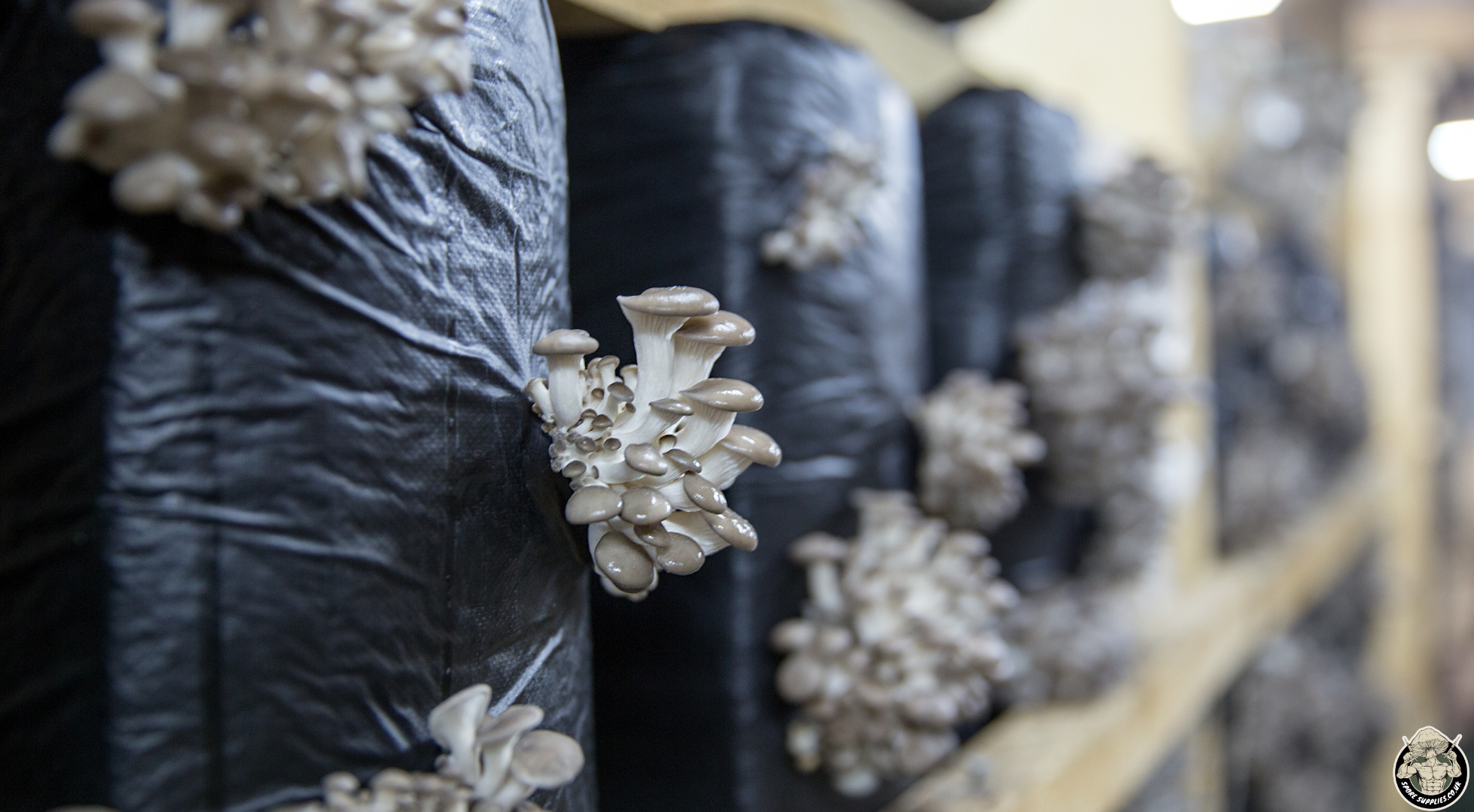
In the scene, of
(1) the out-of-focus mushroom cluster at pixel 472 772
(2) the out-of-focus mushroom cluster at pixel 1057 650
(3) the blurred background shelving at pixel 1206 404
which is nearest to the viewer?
(1) the out-of-focus mushroom cluster at pixel 472 772

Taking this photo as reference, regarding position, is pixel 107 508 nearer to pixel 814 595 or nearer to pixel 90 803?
pixel 90 803

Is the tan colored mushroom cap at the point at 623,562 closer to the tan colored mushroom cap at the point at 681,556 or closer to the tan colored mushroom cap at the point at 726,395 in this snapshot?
the tan colored mushroom cap at the point at 681,556

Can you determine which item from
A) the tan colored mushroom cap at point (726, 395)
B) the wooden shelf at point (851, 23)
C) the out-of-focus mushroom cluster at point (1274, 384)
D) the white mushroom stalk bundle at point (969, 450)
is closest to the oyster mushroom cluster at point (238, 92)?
the tan colored mushroom cap at point (726, 395)

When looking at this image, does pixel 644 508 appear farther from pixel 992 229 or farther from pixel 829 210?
pixel 992 229

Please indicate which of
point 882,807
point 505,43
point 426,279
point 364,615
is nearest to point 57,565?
point 364,615

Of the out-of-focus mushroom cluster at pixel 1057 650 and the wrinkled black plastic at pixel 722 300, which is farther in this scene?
the out-of-focus mushroom cluster at pixel 1057 650

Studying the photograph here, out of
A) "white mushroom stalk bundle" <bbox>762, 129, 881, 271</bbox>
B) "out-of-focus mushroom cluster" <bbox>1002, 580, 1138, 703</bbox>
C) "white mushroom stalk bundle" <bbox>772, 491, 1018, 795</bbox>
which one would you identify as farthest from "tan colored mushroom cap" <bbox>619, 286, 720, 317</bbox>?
"out-of-focus mushroom cluster" <bbox>1002, 580, 1138, 703</bbox>

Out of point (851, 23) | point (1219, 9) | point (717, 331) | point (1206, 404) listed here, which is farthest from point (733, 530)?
point (1219, 9)
